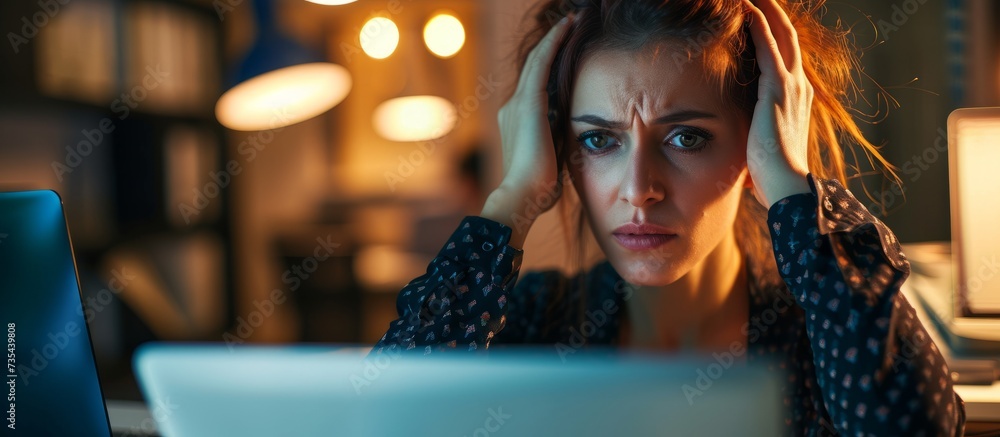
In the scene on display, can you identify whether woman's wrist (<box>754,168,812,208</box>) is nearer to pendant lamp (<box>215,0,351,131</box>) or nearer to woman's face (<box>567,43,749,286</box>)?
woman's face (<box>567,43,749,286</box>)

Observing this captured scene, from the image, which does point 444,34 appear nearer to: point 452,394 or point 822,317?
point 822,317

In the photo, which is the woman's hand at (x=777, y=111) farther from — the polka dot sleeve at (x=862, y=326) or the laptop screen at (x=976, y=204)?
the laptop screen at (x=976, y=204)

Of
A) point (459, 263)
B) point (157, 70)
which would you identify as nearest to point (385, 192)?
point (157, 70)

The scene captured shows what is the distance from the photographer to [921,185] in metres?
2.08

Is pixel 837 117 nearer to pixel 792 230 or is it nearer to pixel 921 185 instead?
pixel 792 230

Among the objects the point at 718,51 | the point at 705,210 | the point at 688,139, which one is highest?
the point at 718,51

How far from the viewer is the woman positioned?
2.75ft

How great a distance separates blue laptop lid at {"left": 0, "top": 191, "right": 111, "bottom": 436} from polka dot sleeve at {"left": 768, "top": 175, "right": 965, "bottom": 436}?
789 millimetres

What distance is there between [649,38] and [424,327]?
0.55 meters

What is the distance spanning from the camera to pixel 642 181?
1.02m

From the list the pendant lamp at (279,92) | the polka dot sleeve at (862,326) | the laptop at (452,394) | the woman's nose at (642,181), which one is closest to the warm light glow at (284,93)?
the pendant lamp at (279,92)

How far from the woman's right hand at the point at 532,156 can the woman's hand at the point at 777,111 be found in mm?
303

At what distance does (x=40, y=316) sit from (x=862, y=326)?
34.3 inches

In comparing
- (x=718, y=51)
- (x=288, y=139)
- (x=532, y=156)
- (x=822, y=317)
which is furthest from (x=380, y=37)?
(x=822, y=317)
